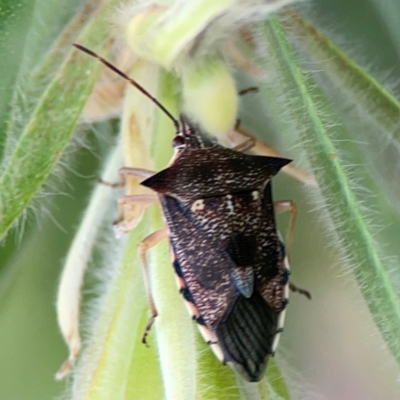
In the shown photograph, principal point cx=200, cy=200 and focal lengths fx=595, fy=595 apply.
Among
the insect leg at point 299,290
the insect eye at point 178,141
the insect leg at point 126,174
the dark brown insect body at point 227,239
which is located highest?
the insect eye at point 178,141

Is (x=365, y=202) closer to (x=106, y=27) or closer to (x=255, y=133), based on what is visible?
(x=255, y=133)

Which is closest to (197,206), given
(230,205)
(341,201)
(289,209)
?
(230,205)

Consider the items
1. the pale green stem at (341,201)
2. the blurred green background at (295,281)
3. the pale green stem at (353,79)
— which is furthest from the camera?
the blurred green background at (295,281)

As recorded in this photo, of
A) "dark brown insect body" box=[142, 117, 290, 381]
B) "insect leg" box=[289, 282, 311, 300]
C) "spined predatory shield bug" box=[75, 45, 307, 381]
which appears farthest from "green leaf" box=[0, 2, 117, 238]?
"insect leg" box=[289, 282, 311, 300]

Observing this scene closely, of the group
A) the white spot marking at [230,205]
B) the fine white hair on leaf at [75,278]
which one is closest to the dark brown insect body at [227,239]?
the white spot marking at [230,205]

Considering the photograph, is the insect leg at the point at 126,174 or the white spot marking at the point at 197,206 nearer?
the insect leg at the point at 126,174

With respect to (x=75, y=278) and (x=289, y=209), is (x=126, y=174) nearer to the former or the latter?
(x=75, y=278)

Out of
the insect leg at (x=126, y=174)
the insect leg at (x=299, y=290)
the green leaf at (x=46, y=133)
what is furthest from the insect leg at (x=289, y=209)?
the green leaf at (x=46, y=133)

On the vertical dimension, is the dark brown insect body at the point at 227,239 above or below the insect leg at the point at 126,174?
below

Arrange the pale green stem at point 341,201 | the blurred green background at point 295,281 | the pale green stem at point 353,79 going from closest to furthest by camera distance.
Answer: the pale green stem at point 341,201 < the pale green stem at point 353,79 < the blurred green background at point 295,281

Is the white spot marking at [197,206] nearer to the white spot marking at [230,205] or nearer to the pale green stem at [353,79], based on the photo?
the white spot marking at [230,205]
